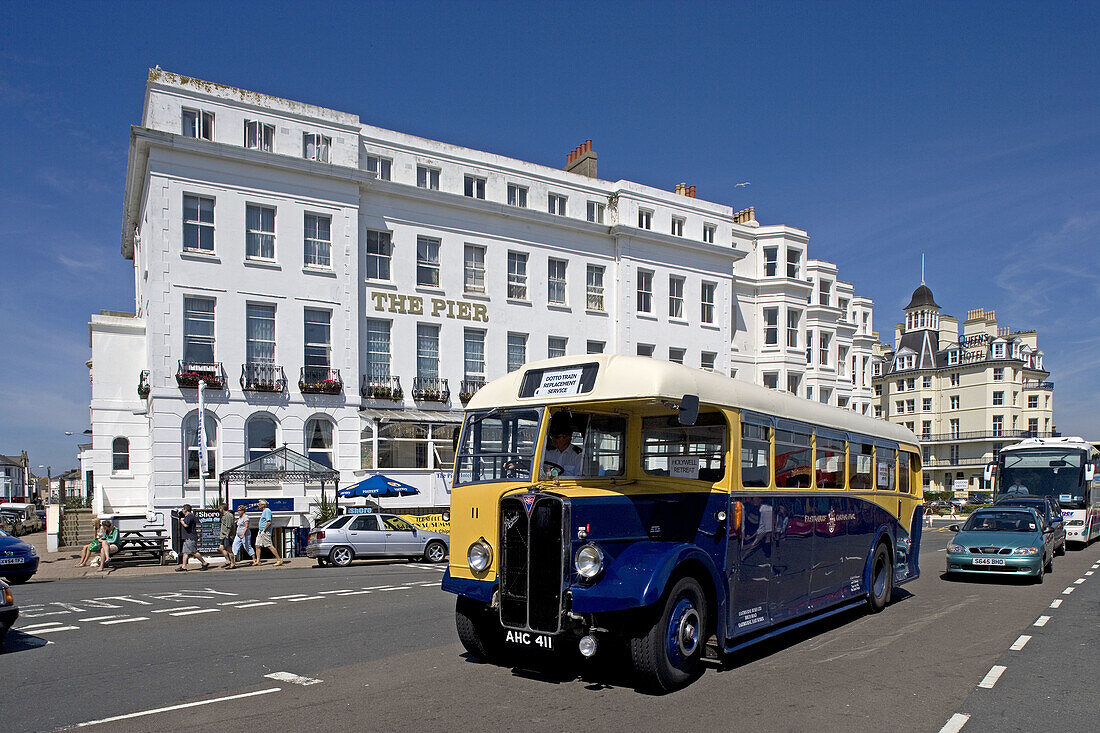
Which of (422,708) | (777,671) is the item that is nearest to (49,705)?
(422,708)

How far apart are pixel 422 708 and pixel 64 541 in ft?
89.4

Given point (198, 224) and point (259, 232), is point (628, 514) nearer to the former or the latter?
point (198, 224)

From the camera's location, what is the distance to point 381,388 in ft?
102

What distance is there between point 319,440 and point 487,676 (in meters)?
22.9

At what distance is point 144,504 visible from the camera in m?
29.0

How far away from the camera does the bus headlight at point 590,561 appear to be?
7.06 m

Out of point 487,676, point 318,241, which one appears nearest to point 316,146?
point 318,241

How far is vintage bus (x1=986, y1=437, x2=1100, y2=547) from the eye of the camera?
2514 cm

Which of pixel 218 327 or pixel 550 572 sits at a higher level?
pixel 218 327

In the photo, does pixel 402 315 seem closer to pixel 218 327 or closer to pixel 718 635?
pixel 218 327

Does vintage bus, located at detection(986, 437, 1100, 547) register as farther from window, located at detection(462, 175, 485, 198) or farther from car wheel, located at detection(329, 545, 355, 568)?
window, located at detection(462, 175, 485, 198)

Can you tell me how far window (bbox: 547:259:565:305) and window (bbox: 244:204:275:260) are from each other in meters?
11.8

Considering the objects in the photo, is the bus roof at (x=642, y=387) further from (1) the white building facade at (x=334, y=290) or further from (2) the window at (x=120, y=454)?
(2) the window at (x=120, y=454)

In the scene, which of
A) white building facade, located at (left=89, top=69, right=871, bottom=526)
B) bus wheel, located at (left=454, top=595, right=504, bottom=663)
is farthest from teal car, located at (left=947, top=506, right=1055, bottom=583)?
→ white building facade, located at (left=89, top=69, right=871, bottom=526)
